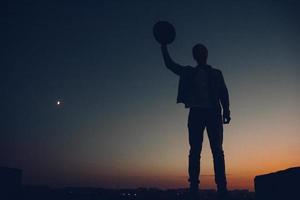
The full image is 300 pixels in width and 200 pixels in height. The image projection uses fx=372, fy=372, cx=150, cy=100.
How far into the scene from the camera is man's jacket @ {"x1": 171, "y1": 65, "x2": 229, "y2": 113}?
812cm

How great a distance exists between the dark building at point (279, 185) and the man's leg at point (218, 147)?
2.28ft

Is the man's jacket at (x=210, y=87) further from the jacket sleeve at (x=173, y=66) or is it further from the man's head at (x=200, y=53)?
the man's head at (x=200, y=53)

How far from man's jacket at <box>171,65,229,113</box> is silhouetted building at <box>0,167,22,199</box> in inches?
165

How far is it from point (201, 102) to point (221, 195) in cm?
197

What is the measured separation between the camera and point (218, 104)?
8.16m

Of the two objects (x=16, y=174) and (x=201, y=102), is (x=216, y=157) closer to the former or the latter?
(x=201, y=102)

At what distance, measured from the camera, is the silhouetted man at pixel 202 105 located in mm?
7702

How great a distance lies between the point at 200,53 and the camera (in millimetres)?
8297

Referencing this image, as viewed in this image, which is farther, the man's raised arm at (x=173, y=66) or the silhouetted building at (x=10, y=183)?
the man's raised arm at (x=173, y=66)

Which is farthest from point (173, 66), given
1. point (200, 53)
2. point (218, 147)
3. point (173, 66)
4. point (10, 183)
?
point (10, 183)

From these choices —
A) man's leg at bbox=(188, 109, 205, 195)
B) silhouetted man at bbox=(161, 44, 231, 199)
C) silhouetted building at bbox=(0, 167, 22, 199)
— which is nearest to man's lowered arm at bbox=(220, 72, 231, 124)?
silhouetted man at bbox=(161, 44, 231, 199)

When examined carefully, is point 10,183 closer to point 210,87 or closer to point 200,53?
point 210,87

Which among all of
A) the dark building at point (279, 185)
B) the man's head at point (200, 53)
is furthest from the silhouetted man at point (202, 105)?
the dark building at point (279, 185)

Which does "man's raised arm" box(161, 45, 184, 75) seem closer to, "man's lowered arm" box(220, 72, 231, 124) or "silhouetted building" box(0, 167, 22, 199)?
"man's lowered arm" box(220, 72, 231, 124)
